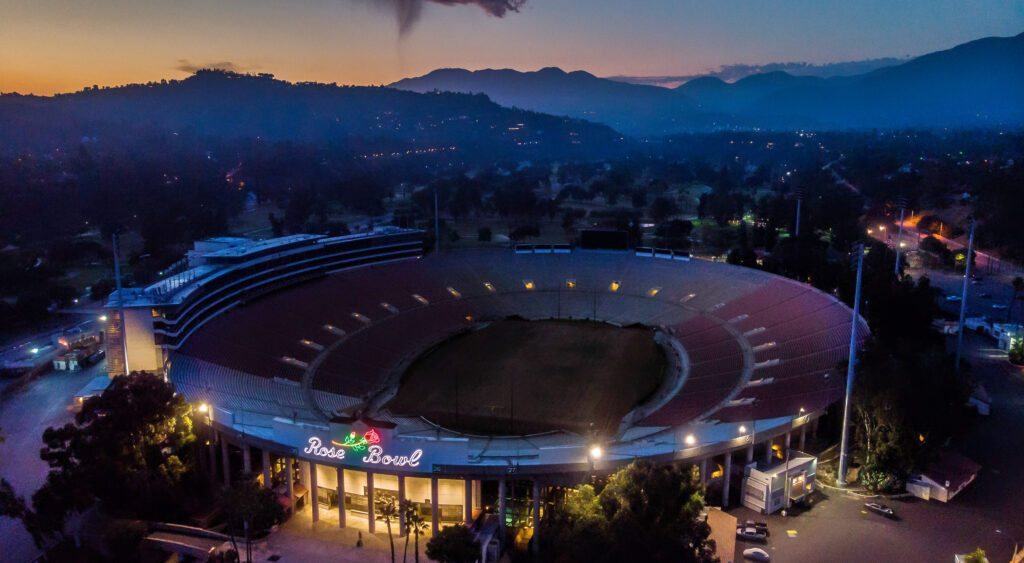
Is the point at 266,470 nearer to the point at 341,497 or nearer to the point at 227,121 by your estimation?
the point at 341,497

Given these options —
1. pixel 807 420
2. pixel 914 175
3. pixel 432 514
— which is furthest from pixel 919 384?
pixel 914 175

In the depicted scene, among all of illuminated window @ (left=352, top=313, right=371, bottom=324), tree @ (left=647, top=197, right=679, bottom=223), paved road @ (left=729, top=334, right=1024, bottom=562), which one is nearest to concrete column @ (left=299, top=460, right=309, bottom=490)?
paved road @ (left=729, top=334, right=1024, bottom=562)

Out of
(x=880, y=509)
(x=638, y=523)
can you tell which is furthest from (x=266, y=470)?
(x=880, y=509)

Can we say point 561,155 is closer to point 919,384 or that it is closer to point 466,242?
point 466,242

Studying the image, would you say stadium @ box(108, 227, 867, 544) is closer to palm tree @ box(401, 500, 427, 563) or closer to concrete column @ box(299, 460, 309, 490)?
concrete column @ box(299, 460, 309, 490)

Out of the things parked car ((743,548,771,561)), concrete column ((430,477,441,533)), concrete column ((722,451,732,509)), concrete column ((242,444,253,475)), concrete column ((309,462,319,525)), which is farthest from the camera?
concrete column ((242,444,253,475))

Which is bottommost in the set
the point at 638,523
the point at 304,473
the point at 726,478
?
the point at 304,473

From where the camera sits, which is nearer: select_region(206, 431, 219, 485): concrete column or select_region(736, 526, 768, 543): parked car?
select_region(736, 526, 768, 543): parked car
